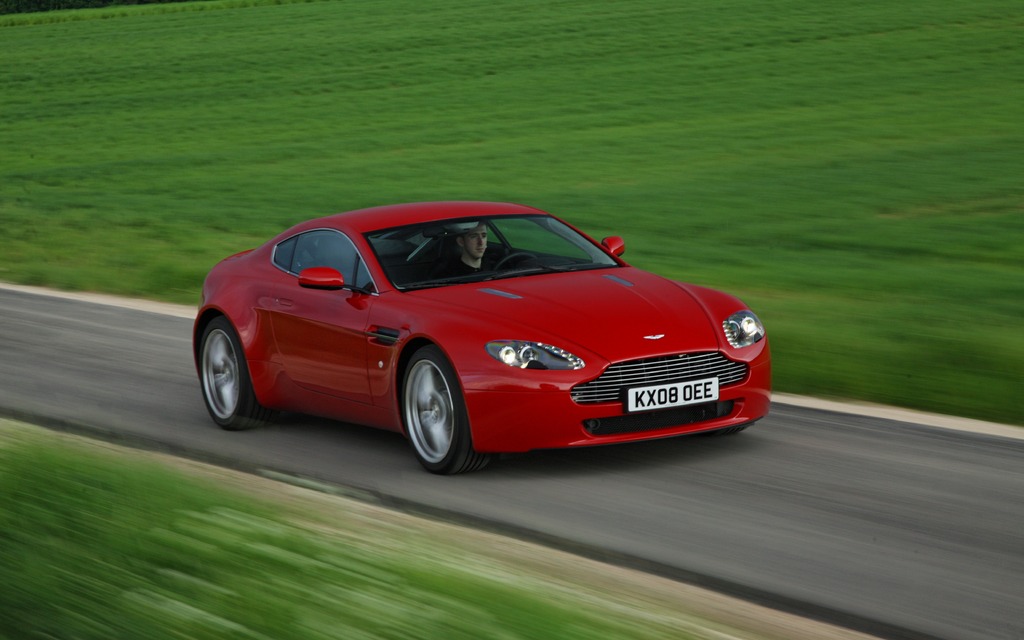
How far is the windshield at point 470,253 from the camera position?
8.25 metres

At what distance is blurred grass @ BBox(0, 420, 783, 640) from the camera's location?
14.1 feet

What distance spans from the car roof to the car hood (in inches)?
29.1

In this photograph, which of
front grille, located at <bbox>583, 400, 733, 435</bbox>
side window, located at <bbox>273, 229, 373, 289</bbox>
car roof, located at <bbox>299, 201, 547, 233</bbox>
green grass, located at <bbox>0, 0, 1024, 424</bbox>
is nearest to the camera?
front grille, located at <bbox>583, 400, 733, 435</bbox>

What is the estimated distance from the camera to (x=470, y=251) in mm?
8398

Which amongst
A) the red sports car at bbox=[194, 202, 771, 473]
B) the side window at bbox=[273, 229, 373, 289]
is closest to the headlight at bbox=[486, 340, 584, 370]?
the red sports car at bbox=[194, 202, 771, 473]

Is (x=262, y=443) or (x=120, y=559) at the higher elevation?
(x=120, y=559)

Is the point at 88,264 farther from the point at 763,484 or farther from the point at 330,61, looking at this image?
the point at 330,61

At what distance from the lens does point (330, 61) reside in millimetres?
44156

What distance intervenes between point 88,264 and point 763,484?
12.9m

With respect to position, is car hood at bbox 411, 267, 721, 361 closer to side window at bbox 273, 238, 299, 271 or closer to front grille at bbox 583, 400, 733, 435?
front grille at bbox 583, 400, 733, 435

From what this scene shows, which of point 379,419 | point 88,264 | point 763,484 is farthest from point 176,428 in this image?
point 88,264

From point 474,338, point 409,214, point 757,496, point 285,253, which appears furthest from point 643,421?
point 285,253

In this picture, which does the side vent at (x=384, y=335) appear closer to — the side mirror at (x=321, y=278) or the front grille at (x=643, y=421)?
the side mirror at (x=321, y=278)

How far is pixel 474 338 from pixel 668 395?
96cm
